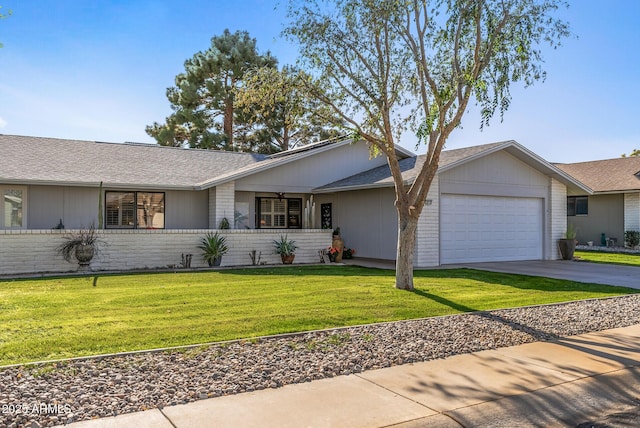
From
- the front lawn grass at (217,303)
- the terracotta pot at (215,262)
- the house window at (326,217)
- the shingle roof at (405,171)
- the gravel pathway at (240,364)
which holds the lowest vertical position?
the gravel pathway at (240,364)

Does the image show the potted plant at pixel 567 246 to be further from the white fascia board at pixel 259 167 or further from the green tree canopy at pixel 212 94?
the green tree canopy at pixel 212 94

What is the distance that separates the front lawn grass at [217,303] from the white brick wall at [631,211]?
48.7ft

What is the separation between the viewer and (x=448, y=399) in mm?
4730

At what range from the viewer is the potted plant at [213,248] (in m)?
Result: 15.6

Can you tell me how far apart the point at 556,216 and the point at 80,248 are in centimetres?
1673

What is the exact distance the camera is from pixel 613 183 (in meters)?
25.9

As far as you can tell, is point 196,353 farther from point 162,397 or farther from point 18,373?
point 18,373

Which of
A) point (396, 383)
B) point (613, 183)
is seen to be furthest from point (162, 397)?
point (613, 183)

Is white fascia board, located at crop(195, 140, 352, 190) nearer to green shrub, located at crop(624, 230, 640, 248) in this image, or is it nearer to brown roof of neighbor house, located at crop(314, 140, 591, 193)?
brown roof of neighbor house, located at crop(314, 140, 591, 193)

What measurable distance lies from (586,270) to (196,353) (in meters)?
13.6

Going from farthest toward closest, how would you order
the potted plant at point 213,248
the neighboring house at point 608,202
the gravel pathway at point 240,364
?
1. the neighboring house at point 608,202
2. the potted plant at point 213,248
3. the gravel pathway at point 240,364

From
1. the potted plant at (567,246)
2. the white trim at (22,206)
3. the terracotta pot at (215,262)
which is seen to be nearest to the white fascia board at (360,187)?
the terracotta pot at (215,262)

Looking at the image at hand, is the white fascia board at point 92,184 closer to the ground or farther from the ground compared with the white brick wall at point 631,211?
farther from the ground

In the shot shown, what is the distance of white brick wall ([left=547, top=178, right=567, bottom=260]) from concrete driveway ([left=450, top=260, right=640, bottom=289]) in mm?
916
